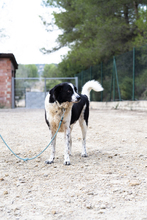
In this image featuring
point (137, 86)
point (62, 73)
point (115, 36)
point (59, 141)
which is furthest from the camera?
point (62, 73)

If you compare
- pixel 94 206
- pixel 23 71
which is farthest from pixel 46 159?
pixel 23 71

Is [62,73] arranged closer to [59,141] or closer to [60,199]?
[59,141]

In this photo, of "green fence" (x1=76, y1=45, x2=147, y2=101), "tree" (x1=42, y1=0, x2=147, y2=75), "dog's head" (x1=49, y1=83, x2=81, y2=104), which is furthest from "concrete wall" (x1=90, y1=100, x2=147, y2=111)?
"dog's head" (x1=49, y1=83, x2=81, y2=104)

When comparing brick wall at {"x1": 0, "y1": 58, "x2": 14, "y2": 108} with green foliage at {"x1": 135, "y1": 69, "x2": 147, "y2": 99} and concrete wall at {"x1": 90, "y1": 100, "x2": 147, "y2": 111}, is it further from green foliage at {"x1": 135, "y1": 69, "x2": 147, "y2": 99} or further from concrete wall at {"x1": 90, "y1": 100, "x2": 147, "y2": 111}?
green foliage at {"x1": 135, "y1": 69, "x2": 147, "y2": 99}

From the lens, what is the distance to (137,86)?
13219 millimetres

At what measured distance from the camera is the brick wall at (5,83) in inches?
784

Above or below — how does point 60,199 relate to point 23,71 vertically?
below

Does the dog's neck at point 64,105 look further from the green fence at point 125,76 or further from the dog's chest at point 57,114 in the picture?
the green fence at point 125,76

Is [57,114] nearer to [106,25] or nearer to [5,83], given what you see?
[106,25]

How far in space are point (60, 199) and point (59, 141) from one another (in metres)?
3.20

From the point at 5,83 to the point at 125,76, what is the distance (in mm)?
9200

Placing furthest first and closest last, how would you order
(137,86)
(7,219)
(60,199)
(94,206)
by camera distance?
(137,86) → (60,199) → (94,206) → (7,219)

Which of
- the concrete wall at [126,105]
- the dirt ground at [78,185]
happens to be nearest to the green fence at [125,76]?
the concrete wall at [126,105]

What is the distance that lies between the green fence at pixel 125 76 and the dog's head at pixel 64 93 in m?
9.21
